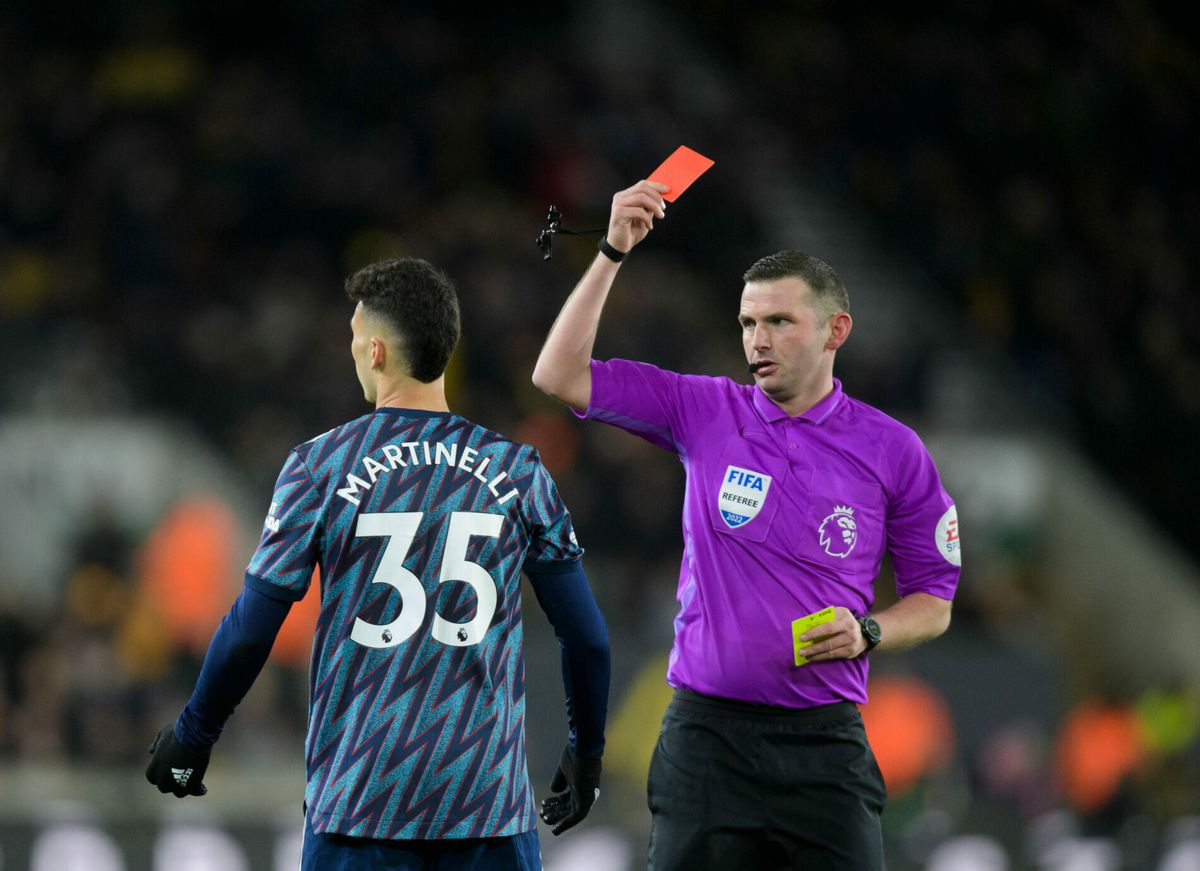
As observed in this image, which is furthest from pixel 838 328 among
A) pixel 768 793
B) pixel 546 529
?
pixel 768 793

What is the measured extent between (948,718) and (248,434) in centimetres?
420

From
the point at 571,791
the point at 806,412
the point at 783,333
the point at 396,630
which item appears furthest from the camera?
the point at 806,412

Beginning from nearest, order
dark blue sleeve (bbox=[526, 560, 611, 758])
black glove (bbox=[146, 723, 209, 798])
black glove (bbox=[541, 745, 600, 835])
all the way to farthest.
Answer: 1. black glove (bbox=[146, 723, 209, 798])
2. dark blue sleeve (bbox=[526, 560, 611, 758])
3. black glove (bbox=[541, 745, 600, 835])

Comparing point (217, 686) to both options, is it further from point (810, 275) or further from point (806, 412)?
point (810, 275)

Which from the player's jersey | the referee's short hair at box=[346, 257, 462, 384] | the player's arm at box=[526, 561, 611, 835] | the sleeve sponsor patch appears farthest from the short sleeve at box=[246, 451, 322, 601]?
the sleeve sponsor patch

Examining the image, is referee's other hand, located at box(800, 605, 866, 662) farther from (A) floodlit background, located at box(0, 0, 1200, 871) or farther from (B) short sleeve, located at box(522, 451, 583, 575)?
(A) floodlit background, located at box(0, 0, 1200, 871)

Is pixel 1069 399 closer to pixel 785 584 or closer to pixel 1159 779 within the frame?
pixel 1159 779

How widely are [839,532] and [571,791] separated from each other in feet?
2.92

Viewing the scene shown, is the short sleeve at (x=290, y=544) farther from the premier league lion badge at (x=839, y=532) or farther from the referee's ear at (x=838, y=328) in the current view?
the referee's ear at (x=838, y=328)

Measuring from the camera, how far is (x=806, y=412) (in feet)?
14.4

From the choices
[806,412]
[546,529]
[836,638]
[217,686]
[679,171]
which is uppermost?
[679,171]

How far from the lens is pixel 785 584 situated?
13.6ft

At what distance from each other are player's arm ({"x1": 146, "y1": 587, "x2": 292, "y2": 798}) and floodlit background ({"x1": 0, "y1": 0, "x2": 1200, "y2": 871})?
367 centimetres

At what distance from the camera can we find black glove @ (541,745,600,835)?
4137 mm
